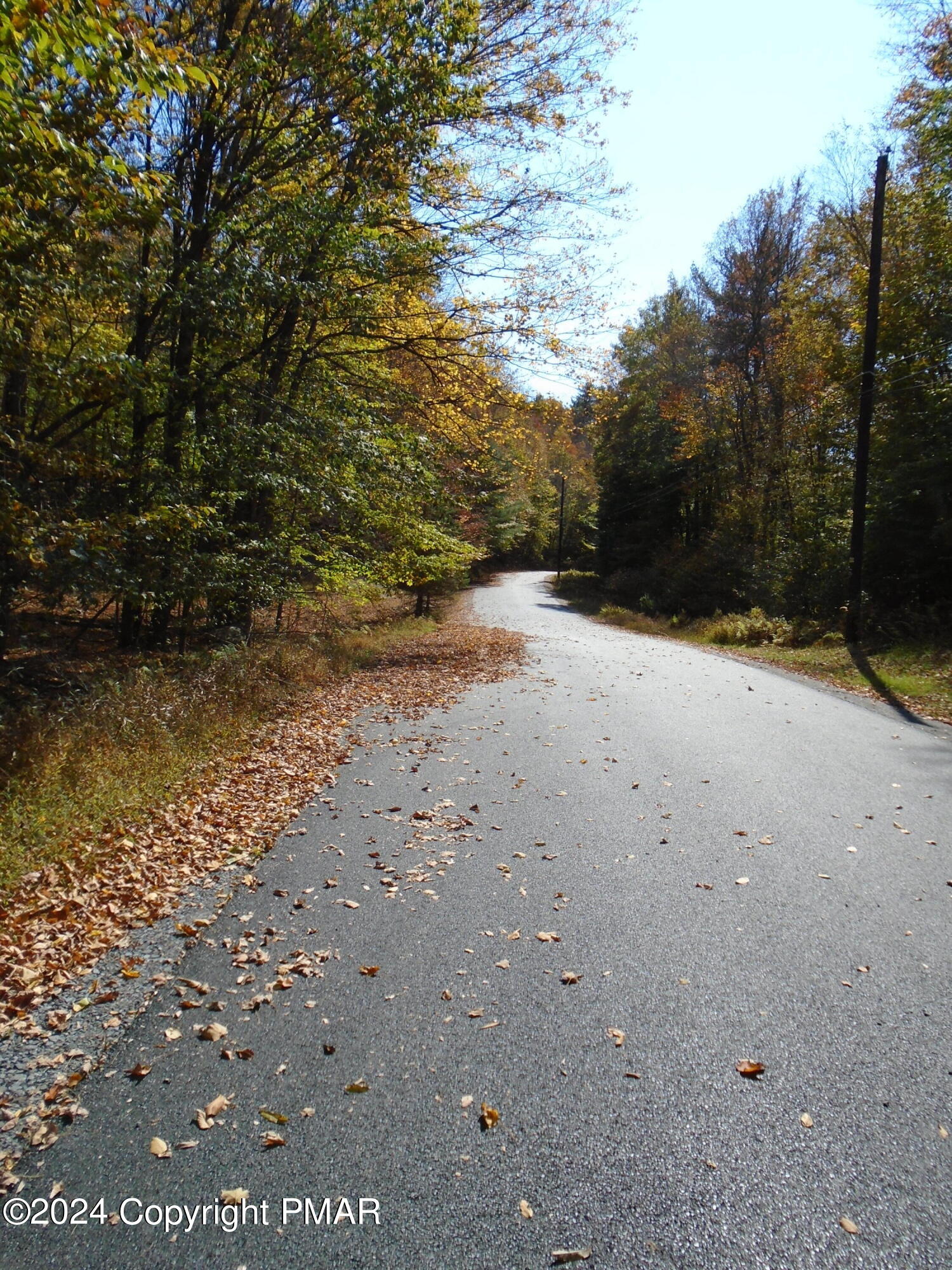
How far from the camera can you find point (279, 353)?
11344mm

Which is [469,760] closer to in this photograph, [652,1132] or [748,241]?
[652,1132]

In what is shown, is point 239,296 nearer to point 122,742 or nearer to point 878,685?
point 122,742

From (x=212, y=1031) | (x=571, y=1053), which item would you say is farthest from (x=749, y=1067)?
(x=212, y=1031)

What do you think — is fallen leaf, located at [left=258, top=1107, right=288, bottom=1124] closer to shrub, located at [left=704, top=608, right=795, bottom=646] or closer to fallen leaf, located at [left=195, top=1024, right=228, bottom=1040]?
fallen leaf, located at [left=195, top=1024, right=228, bottom=1040]

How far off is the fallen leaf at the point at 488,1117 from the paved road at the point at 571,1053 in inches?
0.9

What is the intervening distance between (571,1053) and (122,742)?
191 inches

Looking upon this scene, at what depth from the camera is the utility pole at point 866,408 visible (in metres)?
14.6

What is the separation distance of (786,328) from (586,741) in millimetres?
24458

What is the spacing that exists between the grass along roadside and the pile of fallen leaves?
25.5ft

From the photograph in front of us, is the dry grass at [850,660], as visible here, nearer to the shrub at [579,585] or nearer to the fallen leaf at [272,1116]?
the fallen leaf at [272,1116]

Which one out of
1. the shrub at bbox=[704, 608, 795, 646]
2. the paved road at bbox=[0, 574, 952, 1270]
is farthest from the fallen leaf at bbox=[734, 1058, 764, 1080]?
the shrub at bbox=[704, 608, 795, 646]

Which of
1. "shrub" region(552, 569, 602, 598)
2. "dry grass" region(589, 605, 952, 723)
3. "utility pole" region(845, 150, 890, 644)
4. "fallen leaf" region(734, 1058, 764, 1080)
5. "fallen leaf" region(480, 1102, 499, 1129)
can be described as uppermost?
"utility pole" region(845, 150, 890, 644)

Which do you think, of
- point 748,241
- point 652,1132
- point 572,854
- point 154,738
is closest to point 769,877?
point 572,854

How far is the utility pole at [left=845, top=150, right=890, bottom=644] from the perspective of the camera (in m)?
14.6
